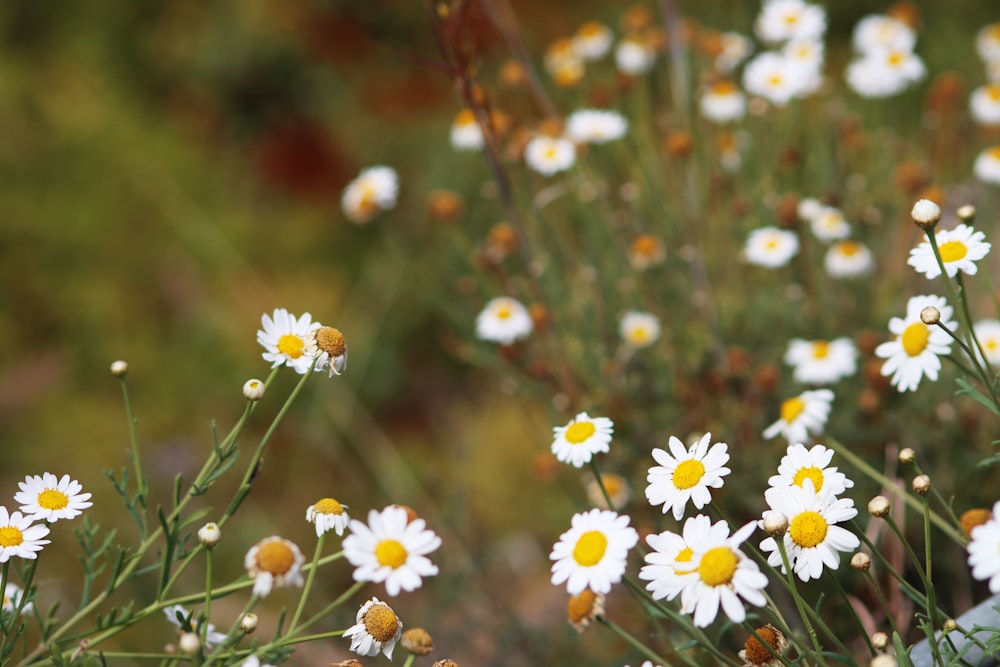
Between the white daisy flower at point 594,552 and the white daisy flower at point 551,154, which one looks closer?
the white daisy flower at point 594,552

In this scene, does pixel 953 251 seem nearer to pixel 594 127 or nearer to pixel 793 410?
pixel 793 410

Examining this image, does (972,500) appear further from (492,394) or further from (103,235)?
(103,235)

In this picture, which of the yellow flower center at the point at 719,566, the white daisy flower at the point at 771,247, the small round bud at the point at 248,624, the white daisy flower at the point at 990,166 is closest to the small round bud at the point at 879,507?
the yellow flower center at the point at 719,566

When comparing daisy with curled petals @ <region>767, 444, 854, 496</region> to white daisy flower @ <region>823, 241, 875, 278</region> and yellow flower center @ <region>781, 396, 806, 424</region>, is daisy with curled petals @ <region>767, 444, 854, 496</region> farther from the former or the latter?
white daisy flower @ <region>823, 241, 875, 278</region>

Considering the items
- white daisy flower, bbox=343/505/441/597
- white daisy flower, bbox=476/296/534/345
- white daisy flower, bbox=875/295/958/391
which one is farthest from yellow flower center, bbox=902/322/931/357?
white daisy flower, bbox=476/296/534/345

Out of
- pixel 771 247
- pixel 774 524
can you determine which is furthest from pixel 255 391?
pixel 771 247

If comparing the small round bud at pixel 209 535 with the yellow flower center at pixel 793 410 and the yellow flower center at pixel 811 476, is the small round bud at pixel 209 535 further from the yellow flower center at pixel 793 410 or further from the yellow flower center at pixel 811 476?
the yellow flower center at pixel 793 410
